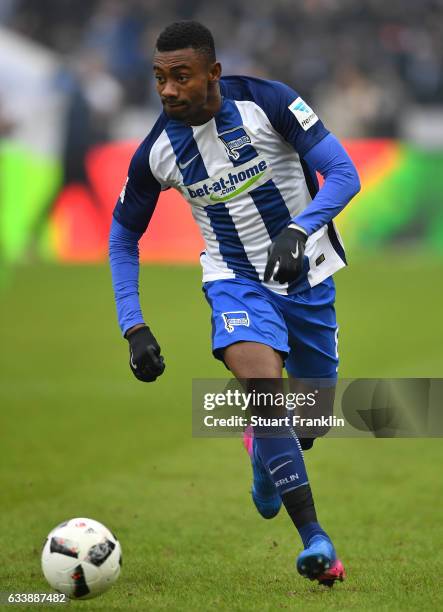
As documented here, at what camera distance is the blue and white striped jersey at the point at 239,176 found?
4969 millimetres

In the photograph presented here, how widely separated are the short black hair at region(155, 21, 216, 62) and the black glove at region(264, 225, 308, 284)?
918 millimetres

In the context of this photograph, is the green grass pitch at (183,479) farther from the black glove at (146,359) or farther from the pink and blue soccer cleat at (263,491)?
the black glove at (146,359)

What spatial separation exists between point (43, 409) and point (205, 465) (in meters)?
2.23

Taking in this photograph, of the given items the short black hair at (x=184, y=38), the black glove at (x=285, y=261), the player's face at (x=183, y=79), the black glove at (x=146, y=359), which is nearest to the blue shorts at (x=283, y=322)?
the black glove at (x=146, y=359)

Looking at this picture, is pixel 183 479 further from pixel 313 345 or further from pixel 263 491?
pixel 313 345

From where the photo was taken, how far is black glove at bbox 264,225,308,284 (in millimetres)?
4316

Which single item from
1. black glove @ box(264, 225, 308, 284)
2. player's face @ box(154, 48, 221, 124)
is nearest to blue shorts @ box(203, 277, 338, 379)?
black glove @ box(264, 225, 308, 284)

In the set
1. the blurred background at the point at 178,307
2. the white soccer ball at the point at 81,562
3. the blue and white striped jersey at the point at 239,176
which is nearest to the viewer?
the white soccer ball at the point at 81,562

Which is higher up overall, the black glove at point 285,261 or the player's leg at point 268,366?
the black glove at point 285,261

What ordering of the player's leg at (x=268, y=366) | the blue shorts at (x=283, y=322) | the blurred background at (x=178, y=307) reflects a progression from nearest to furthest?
the player's leg at (x=268, y=366)
the blue shorts at (x=283, y=322)
the blurred background at (x=178, y=307)

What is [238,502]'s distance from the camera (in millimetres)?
6379

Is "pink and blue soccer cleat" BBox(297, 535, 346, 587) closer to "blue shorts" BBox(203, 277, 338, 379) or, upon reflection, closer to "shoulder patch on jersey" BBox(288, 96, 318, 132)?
"blue shorts" BBox(203, 277, 338, 379)

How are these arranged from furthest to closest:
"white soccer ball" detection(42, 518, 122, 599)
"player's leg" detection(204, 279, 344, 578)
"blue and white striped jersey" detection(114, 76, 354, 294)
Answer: "blue and white striped jersey" detection(114, 76, 354, 294) → "player's leg" detection(204, 279, 344, 578) → "white soccer ball" detection(42, 518, 122, 599)

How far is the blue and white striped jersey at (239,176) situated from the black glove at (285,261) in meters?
0.58
